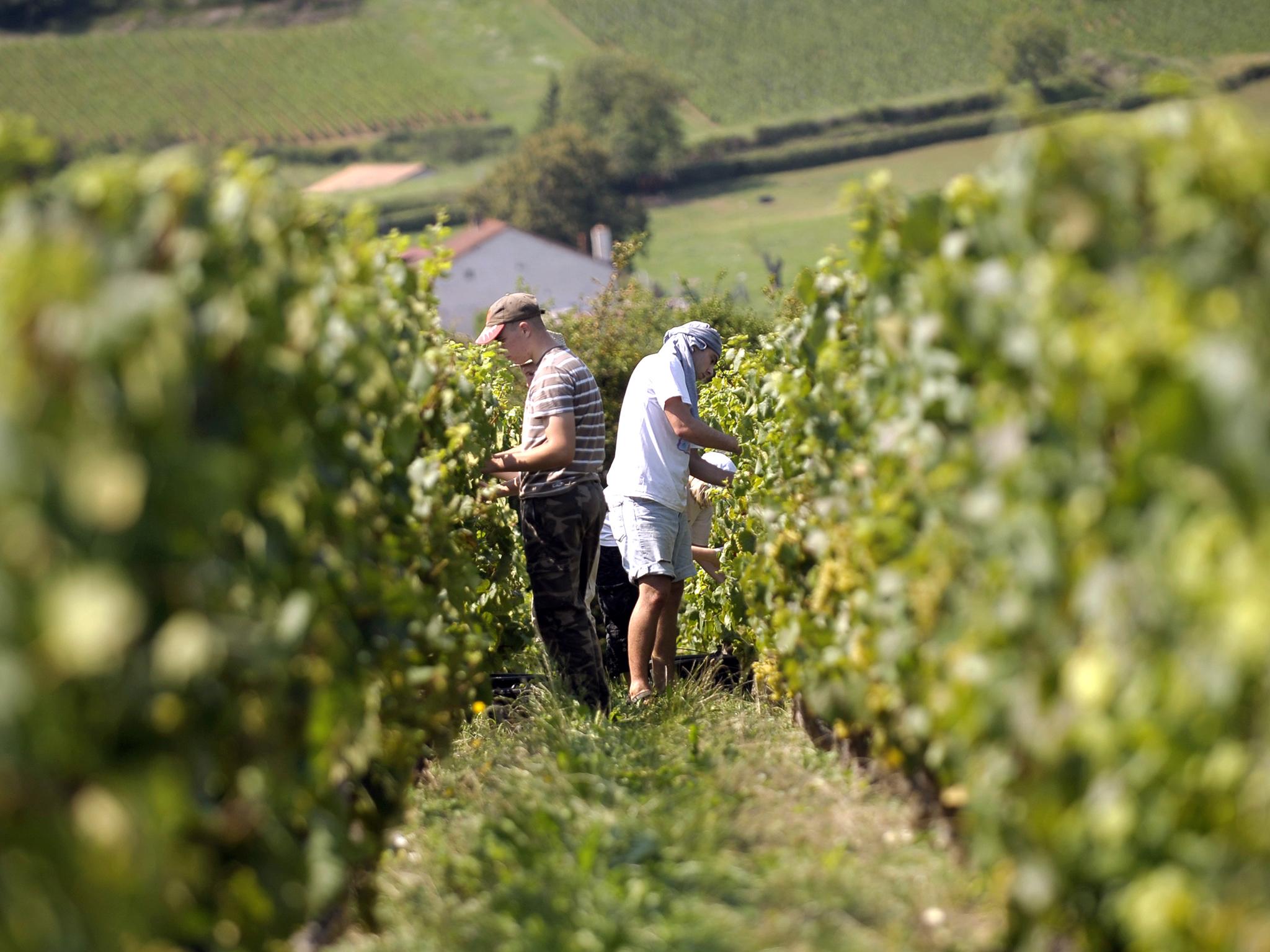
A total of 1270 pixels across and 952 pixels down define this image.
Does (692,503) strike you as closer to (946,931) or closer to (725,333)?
(946,931)

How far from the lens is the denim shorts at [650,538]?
6238mm

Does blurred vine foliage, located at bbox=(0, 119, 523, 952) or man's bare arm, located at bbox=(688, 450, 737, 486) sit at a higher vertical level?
blurred vine foliage, located at bbox=(0, 119, 523, 952)

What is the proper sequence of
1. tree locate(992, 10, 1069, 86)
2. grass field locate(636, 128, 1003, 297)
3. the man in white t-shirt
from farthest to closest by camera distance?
tree locate(992, 10, 1069, 86), grass field locate(636, 128, 1003, 297), the man in white t-shirt

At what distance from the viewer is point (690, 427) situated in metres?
6.11

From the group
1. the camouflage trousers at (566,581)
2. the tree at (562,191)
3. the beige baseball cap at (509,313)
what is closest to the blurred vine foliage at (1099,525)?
the camouflage trousers at (566,581)

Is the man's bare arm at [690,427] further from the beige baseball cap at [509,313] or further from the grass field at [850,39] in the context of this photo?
the grass field at [850,39]

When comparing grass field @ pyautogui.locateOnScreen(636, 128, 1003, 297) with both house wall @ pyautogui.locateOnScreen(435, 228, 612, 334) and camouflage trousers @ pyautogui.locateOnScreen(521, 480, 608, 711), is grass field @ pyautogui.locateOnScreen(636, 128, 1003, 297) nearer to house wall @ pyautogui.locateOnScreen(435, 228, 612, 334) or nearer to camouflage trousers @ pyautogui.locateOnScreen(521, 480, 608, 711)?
house wall @ pyautogui.locateOnScreen(435, 228, 612, 334)

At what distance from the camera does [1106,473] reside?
85.5 inches

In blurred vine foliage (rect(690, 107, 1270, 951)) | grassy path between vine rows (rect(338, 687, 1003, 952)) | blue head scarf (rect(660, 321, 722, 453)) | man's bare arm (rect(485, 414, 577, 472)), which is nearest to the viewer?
blurred vine foliage (rect(690, 107, 1270, 951))

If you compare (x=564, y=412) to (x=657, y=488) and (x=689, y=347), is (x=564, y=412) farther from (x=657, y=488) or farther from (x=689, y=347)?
(x=689, y=347)

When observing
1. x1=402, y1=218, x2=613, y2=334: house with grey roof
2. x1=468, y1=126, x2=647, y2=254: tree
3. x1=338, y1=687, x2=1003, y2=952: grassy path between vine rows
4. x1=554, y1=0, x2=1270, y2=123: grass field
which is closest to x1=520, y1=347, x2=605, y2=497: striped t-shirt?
x1=338, y1=687, x2=1003, y2=952: grassy path between vine rows

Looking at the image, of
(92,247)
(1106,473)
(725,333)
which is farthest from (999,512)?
(725,333)

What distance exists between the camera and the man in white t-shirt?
20.4 feet

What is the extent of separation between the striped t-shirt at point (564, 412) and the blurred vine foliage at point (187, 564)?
2.05m
